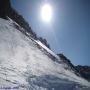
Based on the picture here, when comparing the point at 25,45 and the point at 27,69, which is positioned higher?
the point at 25,45

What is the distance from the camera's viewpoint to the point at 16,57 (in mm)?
17500

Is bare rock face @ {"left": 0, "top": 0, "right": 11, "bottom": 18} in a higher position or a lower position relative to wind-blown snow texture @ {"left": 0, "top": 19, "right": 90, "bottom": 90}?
higher

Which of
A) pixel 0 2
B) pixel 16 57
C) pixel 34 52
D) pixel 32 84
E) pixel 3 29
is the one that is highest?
pixel 0 2

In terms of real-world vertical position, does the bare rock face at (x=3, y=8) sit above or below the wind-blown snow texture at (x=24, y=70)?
above

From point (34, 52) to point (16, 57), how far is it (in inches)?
148

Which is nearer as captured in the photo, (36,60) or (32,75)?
(32,75)

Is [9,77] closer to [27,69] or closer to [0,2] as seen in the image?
[27,69]

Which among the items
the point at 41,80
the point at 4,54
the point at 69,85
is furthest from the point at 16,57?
the point at 69,85

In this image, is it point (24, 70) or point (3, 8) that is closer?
point (24, 70)

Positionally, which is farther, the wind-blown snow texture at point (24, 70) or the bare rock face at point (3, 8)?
the bare rock face at point (3, 8)

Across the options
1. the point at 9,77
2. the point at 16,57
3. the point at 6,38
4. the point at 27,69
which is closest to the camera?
the point at 9,77

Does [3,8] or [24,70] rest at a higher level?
[3,8]

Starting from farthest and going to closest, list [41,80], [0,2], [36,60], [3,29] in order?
1. [0,2]
2. [3,29]
3. [36,60]
4. [41,80]

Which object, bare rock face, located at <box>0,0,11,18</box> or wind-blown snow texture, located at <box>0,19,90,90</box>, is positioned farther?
bare rock face, located at <box>0,0,11,18</box>
